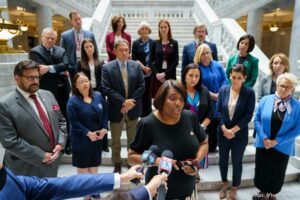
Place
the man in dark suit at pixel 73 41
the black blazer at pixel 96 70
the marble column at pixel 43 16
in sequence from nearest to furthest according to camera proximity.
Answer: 1. the black blazer at pixel 96 70
2. the man in dark suit at pixel 73 41
3. the marble column at pixel 43 16

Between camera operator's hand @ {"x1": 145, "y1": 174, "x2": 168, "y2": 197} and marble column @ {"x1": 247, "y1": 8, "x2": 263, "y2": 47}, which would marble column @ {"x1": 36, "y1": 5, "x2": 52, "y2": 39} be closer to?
marble column @ {"x1": 247, "y1": 8, "x2": 263, "y2": 47}

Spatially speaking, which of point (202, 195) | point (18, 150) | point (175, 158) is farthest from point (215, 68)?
point (18, 150)

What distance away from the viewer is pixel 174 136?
1862mm

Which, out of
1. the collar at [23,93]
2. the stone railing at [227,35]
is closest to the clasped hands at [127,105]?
the collar at [23,93]

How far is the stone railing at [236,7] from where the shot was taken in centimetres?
1069

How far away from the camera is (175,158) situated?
1.87 m

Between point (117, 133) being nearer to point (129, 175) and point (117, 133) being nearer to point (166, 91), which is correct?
point (166, 91)

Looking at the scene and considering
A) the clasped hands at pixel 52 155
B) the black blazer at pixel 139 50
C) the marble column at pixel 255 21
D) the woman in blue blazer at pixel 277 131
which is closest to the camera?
the clasped hands at pixel 52 155

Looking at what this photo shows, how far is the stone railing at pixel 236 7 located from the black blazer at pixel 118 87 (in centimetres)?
933

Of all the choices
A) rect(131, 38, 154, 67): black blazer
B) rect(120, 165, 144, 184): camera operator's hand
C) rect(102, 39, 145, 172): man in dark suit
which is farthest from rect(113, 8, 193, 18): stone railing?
rect(120, 165, 144, 184): camera operator's hand

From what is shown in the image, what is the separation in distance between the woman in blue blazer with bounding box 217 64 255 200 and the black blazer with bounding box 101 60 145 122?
1.16 meters

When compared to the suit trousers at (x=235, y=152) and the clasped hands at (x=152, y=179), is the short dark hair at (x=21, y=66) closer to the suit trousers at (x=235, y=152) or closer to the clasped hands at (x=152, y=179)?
the clasped hands at (x=152, y=179)

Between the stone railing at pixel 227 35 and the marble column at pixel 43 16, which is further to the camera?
the marble column at pixel 43 16

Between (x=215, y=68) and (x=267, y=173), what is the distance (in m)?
1.59
